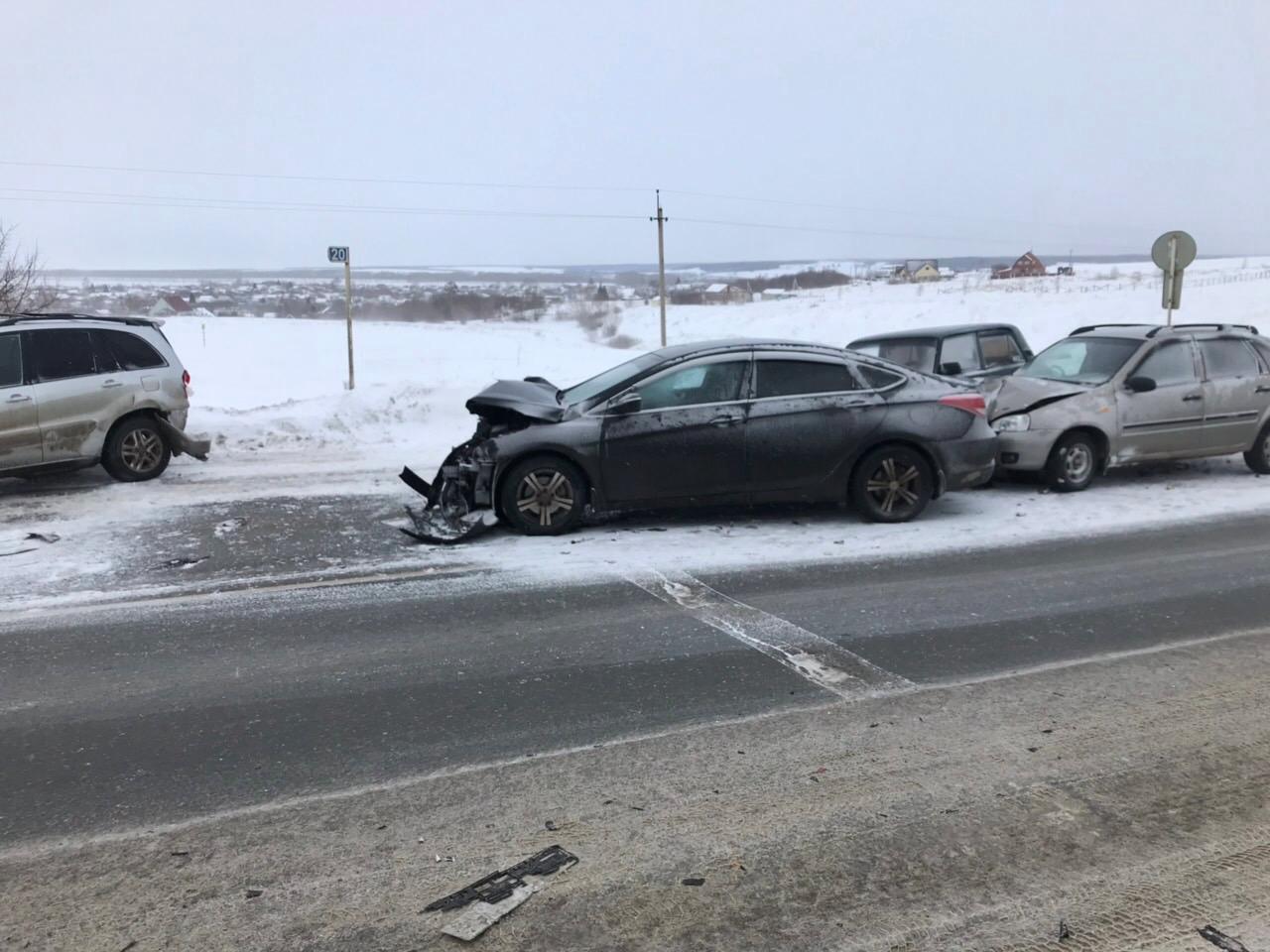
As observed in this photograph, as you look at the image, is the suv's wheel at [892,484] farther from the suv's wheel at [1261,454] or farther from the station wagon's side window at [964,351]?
the suv's wheel at [1261,454]

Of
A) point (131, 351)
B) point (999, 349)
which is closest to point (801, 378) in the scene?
point (999, 349)

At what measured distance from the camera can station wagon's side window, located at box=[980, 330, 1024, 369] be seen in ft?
42.4

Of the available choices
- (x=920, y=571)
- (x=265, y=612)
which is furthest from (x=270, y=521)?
(x=920, y=571)

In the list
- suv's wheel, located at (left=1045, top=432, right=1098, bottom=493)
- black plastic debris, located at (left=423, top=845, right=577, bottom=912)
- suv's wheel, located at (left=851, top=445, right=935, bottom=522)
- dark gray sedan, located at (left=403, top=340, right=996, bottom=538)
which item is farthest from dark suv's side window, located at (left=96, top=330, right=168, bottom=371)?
suv's wheel, located at (left=1045, top=432, right=1098, bottom=493)

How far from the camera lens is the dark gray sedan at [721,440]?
330 inches

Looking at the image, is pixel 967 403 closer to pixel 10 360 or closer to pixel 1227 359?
pixel 1227 359

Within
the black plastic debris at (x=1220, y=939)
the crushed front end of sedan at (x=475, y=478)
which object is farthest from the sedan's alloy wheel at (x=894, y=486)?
the black plastic debris at (x=1220, y=939)

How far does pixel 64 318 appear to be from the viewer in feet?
33.6

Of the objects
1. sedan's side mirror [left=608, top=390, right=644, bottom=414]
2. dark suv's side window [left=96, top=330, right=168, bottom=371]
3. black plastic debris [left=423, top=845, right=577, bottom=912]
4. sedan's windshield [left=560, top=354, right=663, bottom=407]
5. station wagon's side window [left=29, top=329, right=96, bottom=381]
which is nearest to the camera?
black plastic debris [left=423, top=845, right=577, bottom=912]

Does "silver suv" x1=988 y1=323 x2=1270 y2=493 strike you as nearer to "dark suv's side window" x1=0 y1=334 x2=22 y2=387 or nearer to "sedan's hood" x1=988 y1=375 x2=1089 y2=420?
"sedan's hood" x1=988 y1=375 x2=1089 y2=420

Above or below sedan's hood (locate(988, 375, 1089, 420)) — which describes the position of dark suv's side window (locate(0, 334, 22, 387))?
above

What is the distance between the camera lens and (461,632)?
19.7ft

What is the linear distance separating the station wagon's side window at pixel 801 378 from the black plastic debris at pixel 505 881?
572 centimetres

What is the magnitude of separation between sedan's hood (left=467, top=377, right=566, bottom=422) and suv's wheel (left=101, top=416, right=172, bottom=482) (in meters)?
4.31
